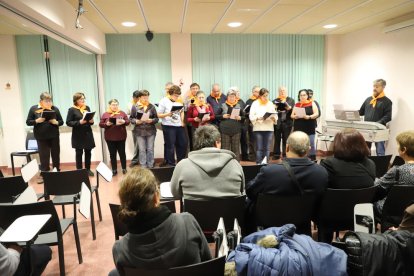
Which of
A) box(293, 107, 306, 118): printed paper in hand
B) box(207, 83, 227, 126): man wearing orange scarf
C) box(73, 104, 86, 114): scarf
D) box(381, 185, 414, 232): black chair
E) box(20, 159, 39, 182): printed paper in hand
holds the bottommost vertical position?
box(381, 185, 414, 232): black chair

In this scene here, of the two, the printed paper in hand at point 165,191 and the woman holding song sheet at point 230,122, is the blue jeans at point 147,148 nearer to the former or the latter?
the woman holding song sheet at point 230,122

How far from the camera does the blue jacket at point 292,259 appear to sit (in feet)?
3.85

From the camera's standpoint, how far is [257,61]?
6.52m

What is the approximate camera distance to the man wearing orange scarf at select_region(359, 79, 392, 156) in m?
5.12

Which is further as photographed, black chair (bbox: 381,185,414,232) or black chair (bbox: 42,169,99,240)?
black chair (bbox: 42,169,99,240)

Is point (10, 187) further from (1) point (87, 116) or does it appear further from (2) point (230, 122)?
(2) point (230, 122)

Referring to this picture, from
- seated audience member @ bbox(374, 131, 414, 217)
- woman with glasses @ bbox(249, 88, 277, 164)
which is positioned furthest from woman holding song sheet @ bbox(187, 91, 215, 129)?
seated audience member @ bbox(374, 131, 414, 217)

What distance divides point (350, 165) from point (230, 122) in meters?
3.42

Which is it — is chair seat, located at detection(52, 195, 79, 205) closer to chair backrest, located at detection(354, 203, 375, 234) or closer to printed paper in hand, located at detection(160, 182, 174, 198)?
Result: printed paper in hand, located at detection(160, 182, 174, 198)

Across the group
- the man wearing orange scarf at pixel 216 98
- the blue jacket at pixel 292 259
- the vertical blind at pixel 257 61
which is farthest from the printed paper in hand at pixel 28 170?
the vertical blind at pixel 257 61

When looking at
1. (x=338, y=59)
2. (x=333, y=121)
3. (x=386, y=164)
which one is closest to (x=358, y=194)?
(x=386, y=164)

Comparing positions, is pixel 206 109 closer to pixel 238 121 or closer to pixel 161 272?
pixel 238 121

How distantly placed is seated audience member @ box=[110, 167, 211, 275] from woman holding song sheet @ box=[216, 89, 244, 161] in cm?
427

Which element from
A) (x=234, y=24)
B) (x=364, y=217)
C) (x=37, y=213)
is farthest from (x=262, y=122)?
(x=37, y=213)
